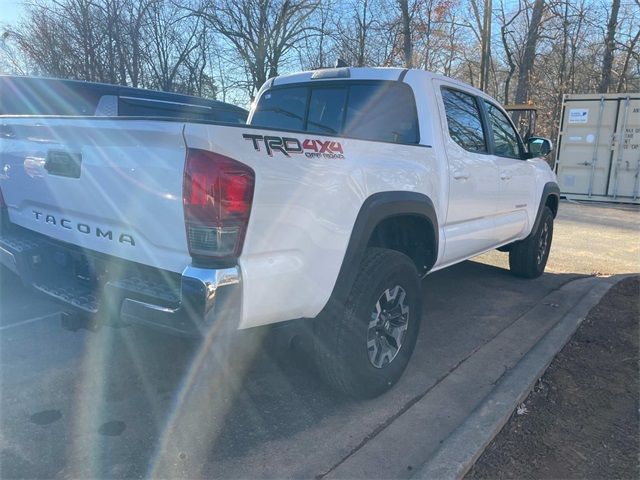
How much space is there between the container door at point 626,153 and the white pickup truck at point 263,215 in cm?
1205

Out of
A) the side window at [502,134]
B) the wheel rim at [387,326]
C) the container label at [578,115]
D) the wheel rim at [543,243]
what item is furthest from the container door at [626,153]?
the wheel rim at [387,326]

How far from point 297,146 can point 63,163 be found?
1266mm

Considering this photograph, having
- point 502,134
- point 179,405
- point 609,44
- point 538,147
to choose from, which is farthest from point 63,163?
point 609,44

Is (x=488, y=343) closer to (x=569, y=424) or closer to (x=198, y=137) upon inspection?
(x=569, y=424)

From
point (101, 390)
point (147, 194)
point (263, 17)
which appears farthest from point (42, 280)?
point (263, 17)

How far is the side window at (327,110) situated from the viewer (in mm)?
4078

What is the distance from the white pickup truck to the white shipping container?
12087mm

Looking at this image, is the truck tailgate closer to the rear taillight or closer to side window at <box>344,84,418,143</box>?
the rear taillight

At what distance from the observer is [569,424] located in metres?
2.95

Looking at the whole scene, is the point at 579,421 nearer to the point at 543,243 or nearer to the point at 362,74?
the point at 362,74

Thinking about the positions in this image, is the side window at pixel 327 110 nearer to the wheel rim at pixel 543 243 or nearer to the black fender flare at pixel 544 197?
the black fender flare at pixel 544 197

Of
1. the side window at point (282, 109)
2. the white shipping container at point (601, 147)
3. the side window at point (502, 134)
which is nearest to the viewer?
the side window at point (282, 109)

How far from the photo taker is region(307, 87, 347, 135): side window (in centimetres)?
Result: 408

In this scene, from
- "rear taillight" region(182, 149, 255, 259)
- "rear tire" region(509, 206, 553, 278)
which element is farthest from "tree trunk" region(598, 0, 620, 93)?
"rear taillight" region(182, 149, 255, 259)
